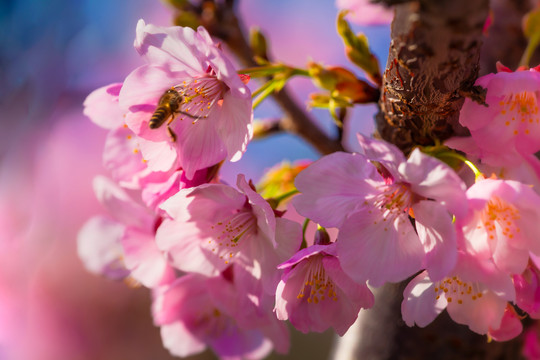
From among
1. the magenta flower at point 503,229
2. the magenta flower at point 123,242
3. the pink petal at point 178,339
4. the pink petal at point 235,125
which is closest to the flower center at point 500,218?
the magenta flower at point 503,229

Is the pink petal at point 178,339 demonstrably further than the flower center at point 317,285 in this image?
Yes

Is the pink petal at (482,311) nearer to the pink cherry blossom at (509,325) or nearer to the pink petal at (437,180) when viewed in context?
the pink cherry blossom at (509,325)

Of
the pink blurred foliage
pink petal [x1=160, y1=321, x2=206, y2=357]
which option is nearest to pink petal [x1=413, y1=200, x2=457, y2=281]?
pink petal [x1=160, y1=321, x2=206, y2=357]

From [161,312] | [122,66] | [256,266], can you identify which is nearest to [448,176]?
[256,266]

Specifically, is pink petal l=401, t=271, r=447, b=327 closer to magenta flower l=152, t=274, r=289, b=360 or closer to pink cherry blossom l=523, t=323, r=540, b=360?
magenta flower l=152, t=274, r=289, b=360

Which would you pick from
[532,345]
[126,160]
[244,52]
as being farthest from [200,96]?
[532,345]

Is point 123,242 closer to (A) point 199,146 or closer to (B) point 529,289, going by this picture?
(A) point 199,146
